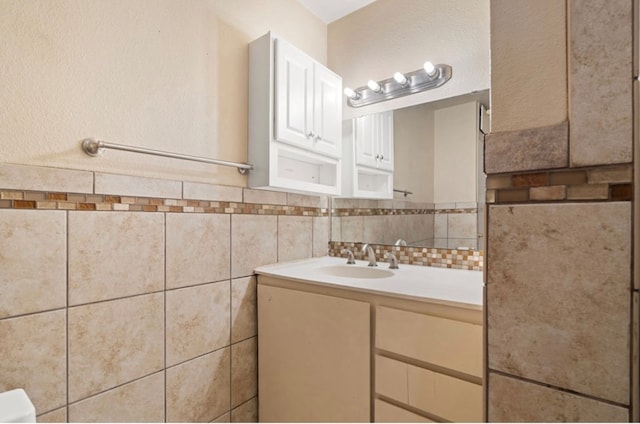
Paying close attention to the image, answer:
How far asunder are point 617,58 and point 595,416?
460 mm

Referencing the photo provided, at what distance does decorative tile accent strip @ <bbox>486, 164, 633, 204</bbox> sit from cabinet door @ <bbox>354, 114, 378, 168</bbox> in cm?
143

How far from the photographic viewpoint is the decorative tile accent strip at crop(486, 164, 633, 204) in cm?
40

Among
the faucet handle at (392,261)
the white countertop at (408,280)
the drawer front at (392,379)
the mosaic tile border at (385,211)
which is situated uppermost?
the mosaic tile border at (385,211)

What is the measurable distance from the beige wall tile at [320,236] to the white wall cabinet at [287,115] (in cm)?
27

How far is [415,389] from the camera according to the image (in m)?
1.02

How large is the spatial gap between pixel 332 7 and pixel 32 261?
1954mm

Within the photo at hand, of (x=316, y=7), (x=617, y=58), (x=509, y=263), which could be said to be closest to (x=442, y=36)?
(x=316, y=7)

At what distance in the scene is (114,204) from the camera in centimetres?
110

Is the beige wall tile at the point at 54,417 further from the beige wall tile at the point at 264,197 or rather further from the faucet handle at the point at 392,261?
the faucet handle at the point at 392,261

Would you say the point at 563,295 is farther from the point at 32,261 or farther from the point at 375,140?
the point at 375,140

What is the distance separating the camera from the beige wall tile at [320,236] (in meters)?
1.95

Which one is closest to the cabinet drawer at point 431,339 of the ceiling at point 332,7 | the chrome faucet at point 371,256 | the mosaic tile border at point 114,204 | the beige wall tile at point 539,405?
the beige wall tile at point 539,405

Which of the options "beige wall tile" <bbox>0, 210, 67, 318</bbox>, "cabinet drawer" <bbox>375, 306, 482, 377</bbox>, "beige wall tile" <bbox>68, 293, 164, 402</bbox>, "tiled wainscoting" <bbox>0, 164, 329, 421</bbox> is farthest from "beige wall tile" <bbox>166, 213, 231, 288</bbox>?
"cabinet drawer" <bbox>375, 306, 482, 377</bbox>

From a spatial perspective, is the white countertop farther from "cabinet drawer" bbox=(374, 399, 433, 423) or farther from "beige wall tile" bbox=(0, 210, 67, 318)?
"beige wall tile" bbox=(0, 210, 67, 318)
